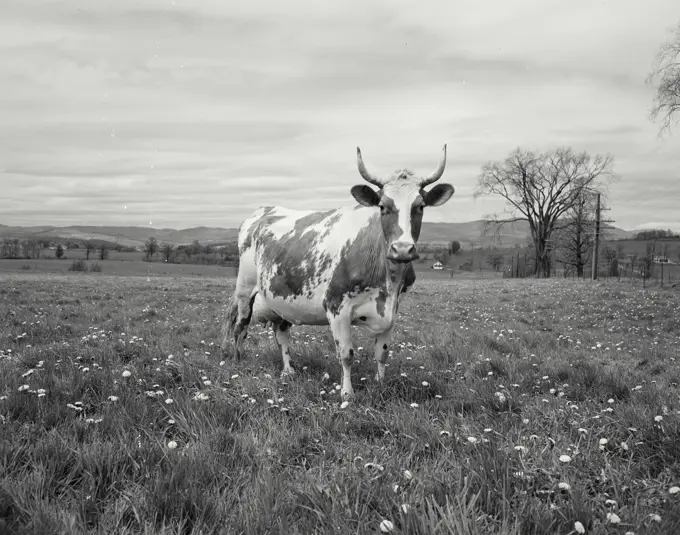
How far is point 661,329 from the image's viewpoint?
1280 cm

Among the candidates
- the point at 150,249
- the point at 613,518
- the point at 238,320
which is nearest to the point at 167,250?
the point at 150,249

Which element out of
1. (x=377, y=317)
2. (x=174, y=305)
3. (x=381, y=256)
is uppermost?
(x=381, y=256)

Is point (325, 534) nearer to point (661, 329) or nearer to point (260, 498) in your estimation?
point (260, 498)

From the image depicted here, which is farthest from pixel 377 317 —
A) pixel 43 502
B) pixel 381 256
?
pixel 43 502

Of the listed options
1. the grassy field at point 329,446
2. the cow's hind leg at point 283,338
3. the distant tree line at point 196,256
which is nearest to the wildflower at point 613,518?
the grassy field at point 329,446

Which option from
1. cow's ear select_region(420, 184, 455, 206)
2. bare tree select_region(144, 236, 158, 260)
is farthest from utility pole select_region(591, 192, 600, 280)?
bare tree select_region(144, 236, 158, 260)

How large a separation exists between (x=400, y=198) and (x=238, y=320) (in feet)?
14.3

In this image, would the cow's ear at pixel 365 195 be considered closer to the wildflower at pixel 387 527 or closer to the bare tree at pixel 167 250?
the wildflower at pixel 387 527

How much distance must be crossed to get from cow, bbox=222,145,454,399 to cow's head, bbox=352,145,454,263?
0.01 meters

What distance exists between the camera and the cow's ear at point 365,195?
6.30 metres

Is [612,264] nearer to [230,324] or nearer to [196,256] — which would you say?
[196,256]

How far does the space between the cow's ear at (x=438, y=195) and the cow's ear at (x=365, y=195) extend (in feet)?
2.14

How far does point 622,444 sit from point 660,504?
75 cm

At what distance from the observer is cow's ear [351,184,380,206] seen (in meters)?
6.30
